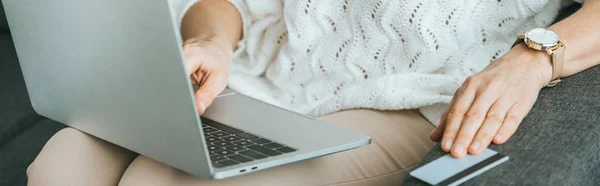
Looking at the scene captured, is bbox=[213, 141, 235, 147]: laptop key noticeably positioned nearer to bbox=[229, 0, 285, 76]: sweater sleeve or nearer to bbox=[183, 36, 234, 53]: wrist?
bbox=[183, 36, 234, 53]: wrist

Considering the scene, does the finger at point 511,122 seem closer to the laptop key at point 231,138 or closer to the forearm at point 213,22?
the laptop key at point 231,138

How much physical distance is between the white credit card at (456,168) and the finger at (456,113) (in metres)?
0.04

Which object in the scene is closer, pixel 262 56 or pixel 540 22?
pixel 540 22

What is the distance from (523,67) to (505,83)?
5 centimetres

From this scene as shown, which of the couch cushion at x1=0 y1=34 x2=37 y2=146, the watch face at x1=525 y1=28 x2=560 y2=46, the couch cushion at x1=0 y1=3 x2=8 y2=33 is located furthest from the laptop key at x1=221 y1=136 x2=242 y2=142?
the couch cushion at x1=0 y1=3 x2=8 y2=33

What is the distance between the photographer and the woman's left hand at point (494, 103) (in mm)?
843

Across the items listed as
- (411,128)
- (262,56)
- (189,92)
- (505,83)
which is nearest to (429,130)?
(411,128)

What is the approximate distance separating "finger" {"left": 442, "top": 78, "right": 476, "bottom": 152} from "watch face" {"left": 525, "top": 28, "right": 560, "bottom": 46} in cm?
13

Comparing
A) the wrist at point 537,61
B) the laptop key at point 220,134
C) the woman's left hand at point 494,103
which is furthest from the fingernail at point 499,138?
the laptop key at point 220,134

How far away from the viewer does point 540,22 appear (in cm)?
117

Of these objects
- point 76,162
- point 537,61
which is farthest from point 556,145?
point 76,162

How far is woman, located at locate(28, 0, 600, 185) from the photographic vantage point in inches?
36.7

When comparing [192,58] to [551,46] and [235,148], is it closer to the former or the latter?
[235,148]

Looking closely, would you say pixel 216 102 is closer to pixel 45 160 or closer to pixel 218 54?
pixel 218 54
